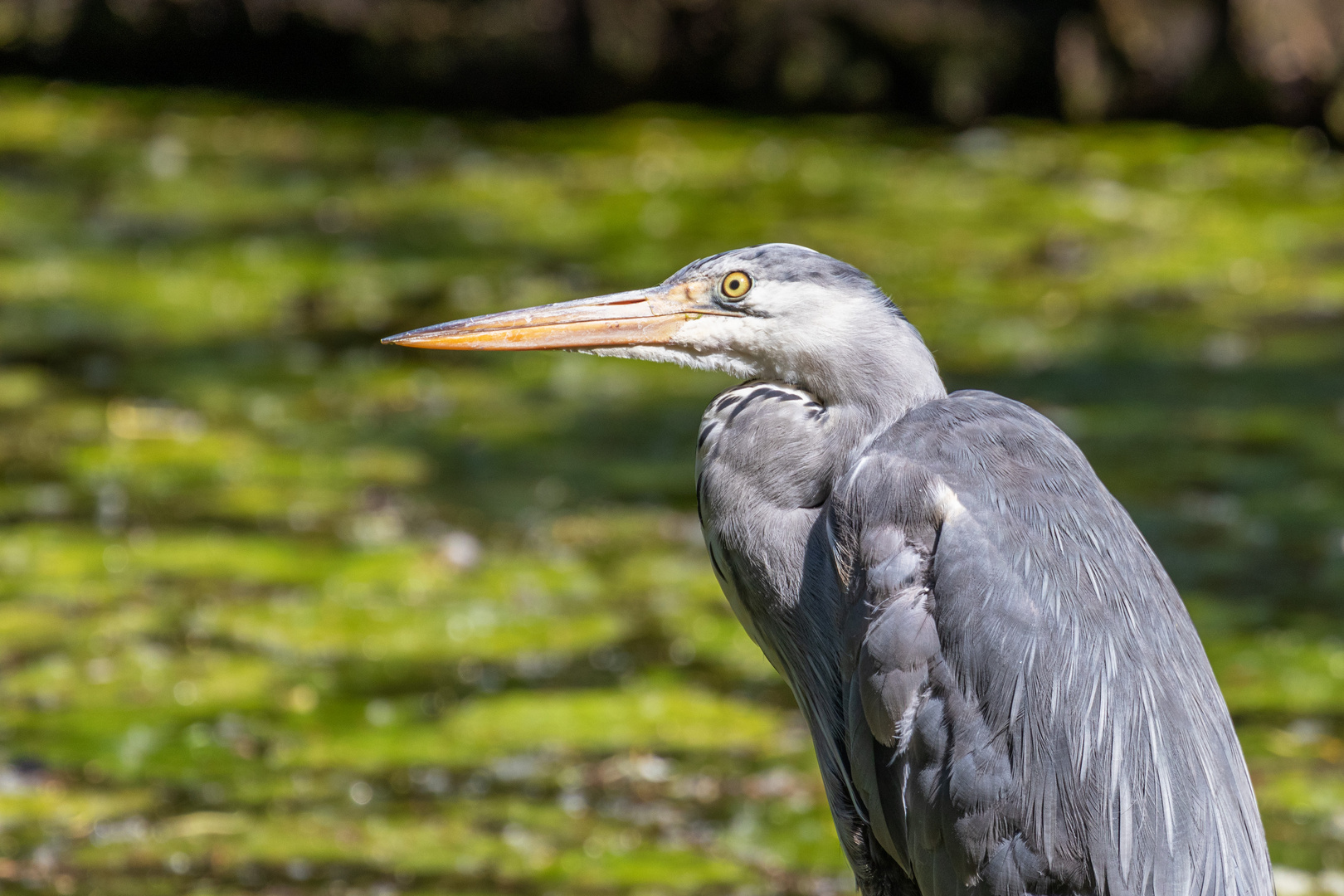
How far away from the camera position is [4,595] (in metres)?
5.33

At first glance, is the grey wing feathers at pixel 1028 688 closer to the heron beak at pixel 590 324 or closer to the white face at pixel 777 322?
the white face at pixel 777 322

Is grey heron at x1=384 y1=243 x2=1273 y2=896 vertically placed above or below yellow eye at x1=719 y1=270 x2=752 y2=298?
below

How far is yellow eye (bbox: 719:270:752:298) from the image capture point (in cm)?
283

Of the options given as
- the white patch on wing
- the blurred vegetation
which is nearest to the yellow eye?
the white patch on wing

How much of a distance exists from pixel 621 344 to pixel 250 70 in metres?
12.2

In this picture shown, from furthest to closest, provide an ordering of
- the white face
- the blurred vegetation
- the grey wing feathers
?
the blurred vegetation, the white face, the grey wing feathers

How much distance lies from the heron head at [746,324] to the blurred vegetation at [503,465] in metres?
1.59

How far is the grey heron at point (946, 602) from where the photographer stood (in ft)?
8.53

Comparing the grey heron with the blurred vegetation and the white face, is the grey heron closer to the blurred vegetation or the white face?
the white face

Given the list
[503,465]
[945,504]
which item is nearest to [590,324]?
[945,504]

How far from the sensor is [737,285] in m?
2.83

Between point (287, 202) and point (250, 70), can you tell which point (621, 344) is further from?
point (250, 70)

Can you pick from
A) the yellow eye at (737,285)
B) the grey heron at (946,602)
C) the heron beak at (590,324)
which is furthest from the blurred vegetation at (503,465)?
the yellow eye at (737,285)

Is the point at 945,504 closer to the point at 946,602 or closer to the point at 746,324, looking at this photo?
the point at 946,602
